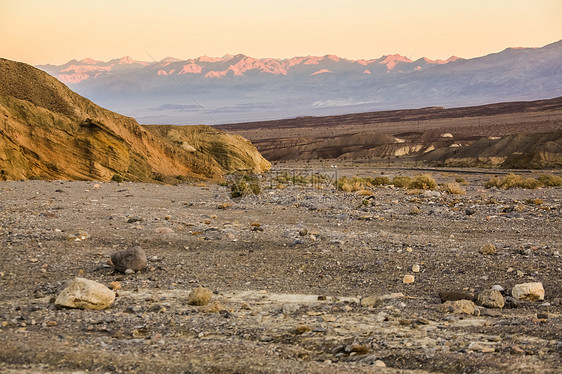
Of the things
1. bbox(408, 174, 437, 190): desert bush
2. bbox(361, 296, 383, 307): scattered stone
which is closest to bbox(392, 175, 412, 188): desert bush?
bbox(408, 174, 437, 190): desert bush

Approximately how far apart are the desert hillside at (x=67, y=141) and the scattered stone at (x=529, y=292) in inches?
691

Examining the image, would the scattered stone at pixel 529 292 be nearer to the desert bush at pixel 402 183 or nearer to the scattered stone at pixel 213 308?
the scattered stone at pixel 213 308

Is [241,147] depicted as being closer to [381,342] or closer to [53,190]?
[53,190]

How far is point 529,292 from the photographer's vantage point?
22.2 feet

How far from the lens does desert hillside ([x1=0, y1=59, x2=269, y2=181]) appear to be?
20672 millimetres

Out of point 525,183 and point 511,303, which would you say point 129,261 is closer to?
point 511,303

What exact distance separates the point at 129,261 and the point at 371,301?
365 centimetres

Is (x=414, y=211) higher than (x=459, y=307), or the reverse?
(x=459, y=307)

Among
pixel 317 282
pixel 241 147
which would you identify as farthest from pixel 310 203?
pixel 241 147

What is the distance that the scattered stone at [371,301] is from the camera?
262 inches

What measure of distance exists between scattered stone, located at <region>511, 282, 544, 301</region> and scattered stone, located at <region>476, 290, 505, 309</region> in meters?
0.37

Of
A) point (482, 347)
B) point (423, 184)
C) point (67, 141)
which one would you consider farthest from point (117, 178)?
point (482, 347)

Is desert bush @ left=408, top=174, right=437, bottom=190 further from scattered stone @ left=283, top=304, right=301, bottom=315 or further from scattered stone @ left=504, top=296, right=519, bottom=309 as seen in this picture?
scattered stone @ left=283, top=304, right=301, bottom=315

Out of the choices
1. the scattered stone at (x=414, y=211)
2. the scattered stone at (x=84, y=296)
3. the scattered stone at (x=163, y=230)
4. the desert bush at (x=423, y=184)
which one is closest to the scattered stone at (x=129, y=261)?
the scattered stone at (x=84, y=296)
